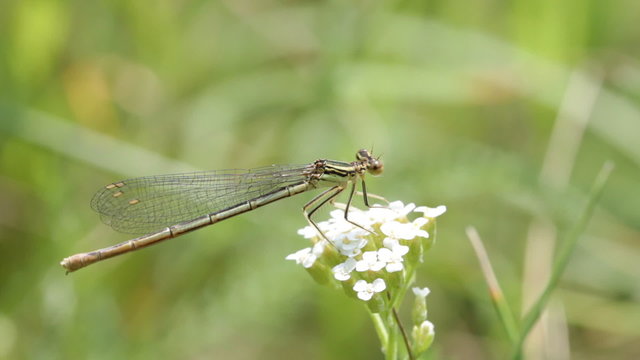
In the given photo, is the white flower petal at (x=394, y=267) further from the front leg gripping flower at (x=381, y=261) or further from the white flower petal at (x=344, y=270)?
the white flower petal at (x=344, y=270)

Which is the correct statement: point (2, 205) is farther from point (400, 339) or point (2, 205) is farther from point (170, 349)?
point (400, 339)

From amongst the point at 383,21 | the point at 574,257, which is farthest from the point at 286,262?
the point at 383,21

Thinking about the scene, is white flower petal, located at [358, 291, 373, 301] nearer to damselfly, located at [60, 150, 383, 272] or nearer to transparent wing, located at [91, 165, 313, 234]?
damselfly, located at [60, 150, 383, 272]

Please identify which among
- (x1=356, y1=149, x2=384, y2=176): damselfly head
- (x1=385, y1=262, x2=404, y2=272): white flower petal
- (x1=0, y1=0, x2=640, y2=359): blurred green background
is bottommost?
(x1=0, y1=0, x2=640, y2=359): blurred green background

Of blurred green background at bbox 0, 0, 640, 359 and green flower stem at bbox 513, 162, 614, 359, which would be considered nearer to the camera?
green flower stem at bbox 513, 162, 614, 359

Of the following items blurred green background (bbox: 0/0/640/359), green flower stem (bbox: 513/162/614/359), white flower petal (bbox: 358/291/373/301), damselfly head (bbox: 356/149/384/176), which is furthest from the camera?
blurred green background (bbox: 0/0/640/359)

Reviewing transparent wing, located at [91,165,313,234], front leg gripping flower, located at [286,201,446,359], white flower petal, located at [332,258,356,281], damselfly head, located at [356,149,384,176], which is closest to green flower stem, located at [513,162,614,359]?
front leg gripping flower, located at [286,201,446,359]
